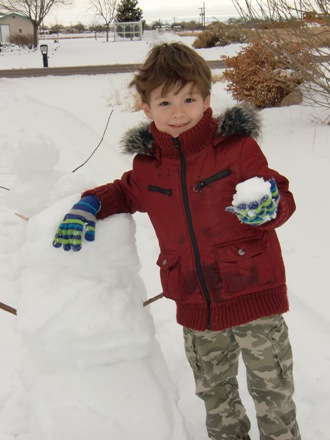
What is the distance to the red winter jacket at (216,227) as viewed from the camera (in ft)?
5.85

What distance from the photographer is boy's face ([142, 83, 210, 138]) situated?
179 centimetres

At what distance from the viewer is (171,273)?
192cm

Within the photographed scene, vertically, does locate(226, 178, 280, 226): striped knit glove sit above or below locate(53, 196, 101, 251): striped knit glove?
above

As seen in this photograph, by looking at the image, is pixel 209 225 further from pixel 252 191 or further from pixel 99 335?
pixel 99 335

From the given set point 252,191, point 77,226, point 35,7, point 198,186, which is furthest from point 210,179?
point 35,7

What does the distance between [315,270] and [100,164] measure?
3.64m

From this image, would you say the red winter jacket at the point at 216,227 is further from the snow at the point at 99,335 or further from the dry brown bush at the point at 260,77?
the dry brown bush at the point at 260,77

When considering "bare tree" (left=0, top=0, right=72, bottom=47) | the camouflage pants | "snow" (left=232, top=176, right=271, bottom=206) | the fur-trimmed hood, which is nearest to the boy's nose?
the fur-trimmed hood

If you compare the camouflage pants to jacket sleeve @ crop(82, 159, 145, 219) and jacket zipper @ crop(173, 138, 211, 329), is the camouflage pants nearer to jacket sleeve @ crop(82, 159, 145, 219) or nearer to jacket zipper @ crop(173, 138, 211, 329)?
jacket zipper @ crop(173, 138, 211, 329)

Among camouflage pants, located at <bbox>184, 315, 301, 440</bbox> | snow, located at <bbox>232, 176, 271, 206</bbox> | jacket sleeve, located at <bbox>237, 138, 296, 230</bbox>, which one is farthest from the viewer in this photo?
camouflage pants, located at <bbox>184, 315, 301, 440</bbox>

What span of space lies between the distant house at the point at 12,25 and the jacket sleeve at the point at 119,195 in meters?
46.2

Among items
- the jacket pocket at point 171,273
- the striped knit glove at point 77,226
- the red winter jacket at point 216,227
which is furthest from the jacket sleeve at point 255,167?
the striped knit glove at point 77,226

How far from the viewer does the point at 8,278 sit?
12.8 ft

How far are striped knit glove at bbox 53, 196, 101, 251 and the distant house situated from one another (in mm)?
46338
